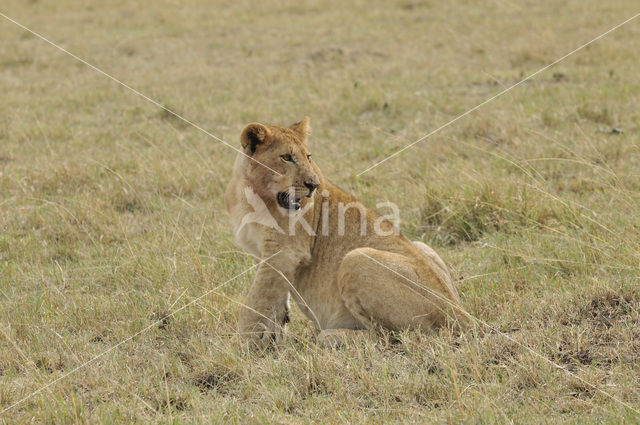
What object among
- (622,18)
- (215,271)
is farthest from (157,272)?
(622,18)

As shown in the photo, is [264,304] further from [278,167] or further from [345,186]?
[345,186]

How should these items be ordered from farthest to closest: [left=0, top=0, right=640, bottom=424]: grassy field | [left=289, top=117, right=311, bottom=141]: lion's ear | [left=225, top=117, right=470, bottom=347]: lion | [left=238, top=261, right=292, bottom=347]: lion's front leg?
[left=289, top=117, right=311, bottom=141]: lion's ear
[left=238, top=261, right=292, bottom=347]: lion's front leg
[left=225, top=117, right=470, bottom=347]: lion
[left=0, top=0, right=640, bottom=424]: grassy field

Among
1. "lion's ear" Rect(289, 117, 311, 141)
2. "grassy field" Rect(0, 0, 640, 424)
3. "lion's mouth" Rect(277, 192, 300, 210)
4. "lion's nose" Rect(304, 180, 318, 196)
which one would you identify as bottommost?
"grassy field" Rect(0, 0, 640, 424)

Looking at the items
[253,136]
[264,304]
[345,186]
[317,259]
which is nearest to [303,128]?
[253,136]

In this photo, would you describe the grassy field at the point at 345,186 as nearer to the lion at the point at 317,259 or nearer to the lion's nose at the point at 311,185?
the lion at the point at 317,259

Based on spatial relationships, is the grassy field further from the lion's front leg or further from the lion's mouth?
the lion's mouth

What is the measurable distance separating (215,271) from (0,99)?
741 centimetres

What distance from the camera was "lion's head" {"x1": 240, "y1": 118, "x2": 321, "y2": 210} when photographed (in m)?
5.30

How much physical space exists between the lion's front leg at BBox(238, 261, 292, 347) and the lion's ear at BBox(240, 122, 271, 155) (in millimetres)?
801

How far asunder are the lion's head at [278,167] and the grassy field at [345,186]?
803 millimetres

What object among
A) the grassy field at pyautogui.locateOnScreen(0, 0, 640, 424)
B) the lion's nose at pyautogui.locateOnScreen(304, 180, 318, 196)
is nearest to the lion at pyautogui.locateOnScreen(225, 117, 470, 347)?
the lion's nose at pyautogui.locateOnScreen(304, 180, 318, 196)

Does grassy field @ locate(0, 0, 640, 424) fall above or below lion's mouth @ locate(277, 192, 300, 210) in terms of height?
below

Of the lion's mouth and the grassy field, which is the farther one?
the lion's mouth

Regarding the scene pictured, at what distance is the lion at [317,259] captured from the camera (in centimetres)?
501
